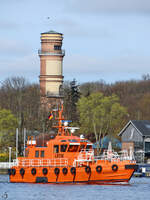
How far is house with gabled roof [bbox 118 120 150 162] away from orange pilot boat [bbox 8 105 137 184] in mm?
42884

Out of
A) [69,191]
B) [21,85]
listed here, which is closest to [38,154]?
[69,191]

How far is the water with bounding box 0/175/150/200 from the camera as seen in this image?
5125 cm

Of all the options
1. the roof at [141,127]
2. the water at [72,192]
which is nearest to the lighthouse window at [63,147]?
the water at [72,192]

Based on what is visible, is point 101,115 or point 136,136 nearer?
point 136,136

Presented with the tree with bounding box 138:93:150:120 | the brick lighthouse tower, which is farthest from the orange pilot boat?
the tree with bounding box 138:93:150:120

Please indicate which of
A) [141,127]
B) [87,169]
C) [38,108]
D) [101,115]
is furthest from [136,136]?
[87,169]

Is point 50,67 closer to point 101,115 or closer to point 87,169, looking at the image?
point 101,115

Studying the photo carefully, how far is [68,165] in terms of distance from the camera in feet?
189

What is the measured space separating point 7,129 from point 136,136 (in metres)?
19.2

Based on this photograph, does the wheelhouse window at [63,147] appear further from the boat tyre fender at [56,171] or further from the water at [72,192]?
the water at [72,192]

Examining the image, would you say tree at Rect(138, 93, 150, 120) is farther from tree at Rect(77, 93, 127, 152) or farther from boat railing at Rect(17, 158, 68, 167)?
boat railing at Rect(17, 158, 68, 167)

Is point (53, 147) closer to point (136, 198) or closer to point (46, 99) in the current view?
point (136, 198)

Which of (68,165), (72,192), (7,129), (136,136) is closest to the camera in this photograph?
(72,192)

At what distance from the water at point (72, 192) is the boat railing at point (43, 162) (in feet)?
5.41
